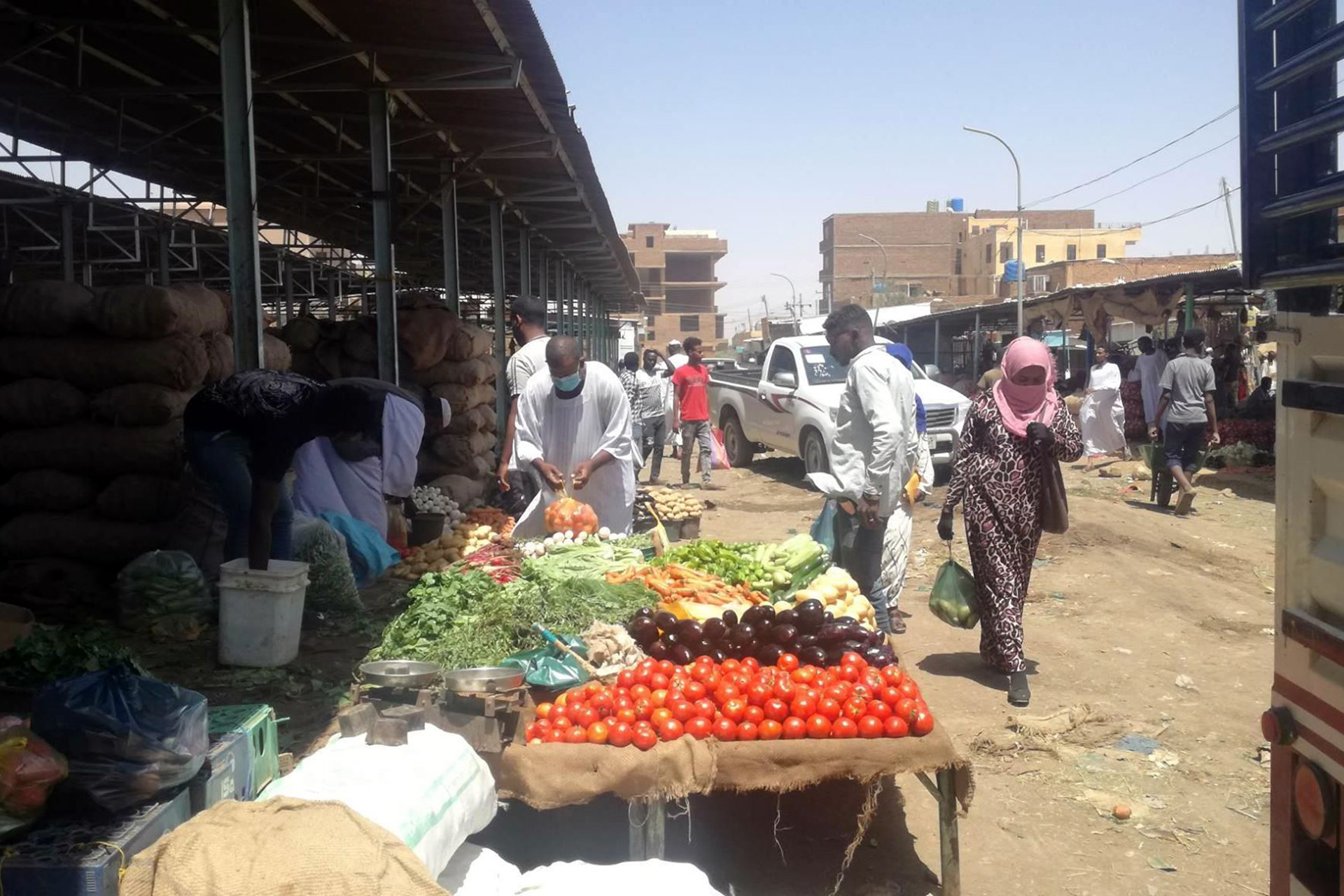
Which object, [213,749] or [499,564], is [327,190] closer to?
[499,564]

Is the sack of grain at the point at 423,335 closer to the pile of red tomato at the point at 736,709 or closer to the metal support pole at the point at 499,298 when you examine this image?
the metal support pole at the point at 499,298

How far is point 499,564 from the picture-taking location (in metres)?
6.60

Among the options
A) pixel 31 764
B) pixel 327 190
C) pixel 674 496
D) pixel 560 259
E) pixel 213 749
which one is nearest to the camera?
pixel 31 764

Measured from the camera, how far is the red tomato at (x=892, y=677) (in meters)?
4.28

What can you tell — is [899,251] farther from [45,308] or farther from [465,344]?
[45,308]

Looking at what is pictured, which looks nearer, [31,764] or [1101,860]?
[31,764]

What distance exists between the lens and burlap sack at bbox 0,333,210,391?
696 cm

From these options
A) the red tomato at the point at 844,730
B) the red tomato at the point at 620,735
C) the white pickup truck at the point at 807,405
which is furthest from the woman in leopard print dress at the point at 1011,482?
the white pickup truck at the point at 807,405

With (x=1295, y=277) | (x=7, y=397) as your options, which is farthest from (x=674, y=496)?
(x=1295, y=277)

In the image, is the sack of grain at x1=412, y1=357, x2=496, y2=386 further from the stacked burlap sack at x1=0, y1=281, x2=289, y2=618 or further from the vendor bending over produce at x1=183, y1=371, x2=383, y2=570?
the vendor bending over produce at x1=183, y1=371, x2=383, y2=570

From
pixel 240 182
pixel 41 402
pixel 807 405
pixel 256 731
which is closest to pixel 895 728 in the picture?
pixel 256 731

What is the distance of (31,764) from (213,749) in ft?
1.97

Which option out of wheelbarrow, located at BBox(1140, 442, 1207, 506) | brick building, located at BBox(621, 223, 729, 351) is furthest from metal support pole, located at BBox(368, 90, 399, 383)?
brick building, located at BBox(621, 223, 729, 351)

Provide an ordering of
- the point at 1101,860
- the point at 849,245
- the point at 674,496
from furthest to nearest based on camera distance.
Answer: the point at 849,245
the point at 674,496
the point at 1101,860
